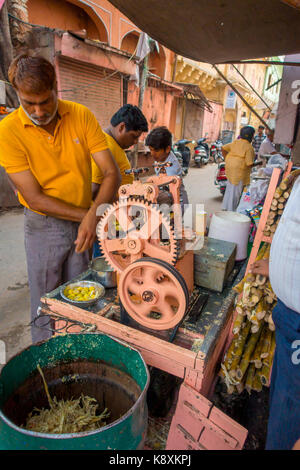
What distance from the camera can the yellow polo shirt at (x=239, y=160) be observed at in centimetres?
516

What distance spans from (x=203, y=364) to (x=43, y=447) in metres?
0.70

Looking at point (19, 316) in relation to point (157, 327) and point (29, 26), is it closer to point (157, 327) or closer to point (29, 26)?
point (157, 327)

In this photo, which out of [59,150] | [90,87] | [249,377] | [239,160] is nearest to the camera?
[59,150]

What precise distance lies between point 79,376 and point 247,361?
48.7 inches

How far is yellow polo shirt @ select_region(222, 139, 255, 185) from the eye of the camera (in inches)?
203

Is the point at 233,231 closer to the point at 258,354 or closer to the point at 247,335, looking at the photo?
the point at 247,335

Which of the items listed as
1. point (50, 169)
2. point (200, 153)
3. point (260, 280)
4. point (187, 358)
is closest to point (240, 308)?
point (260, 280)

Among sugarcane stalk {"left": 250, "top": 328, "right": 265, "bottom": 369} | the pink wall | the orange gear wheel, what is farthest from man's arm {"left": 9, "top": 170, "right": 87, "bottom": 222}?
the pink wall

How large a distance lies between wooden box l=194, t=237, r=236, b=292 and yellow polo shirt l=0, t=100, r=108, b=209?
3.03ft

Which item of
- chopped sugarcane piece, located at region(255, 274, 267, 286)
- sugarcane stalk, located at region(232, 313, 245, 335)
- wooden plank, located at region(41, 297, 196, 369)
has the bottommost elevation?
sugarcane stalk, located at region(232, 313, 245, 335)

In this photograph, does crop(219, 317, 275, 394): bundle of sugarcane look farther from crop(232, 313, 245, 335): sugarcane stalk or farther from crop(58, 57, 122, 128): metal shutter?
crop(58, 57, 122, 128): metal shutter

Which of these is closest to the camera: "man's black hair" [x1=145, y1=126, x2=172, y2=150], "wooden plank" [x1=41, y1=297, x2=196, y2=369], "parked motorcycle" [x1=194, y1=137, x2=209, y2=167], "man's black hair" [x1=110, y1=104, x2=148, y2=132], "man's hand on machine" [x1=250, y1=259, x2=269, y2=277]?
"wooden plank" [x1=41, y1=297, x2=196, y2=369]

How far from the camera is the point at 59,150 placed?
1.81m

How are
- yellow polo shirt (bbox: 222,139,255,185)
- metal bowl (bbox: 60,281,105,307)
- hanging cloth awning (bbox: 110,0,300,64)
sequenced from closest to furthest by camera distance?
hanging cloth awning (bbox: 110,0,300,64), metal bowl (bbox: 60,281,105,307), yellow polo shirt (bbox: 222,139,255,185)
